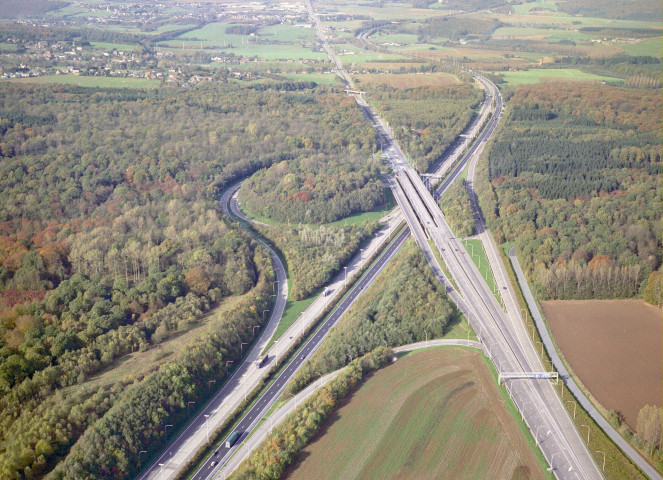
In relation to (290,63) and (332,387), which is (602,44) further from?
(332,387)

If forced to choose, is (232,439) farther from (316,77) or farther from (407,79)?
(316,77)

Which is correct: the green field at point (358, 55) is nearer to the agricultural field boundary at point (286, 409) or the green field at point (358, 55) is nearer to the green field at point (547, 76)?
the green field at point (547, 76)

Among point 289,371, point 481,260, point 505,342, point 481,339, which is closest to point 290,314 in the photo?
point 289,371

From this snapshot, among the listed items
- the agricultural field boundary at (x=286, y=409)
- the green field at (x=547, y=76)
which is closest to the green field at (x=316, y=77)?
the green field at (x=547, y=76)

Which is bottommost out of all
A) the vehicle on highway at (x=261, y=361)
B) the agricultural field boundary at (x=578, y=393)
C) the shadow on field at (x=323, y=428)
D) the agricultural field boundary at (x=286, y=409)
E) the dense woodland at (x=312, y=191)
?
the agricultural field boundary at (x=578, y=393)

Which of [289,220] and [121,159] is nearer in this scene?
[289,220]

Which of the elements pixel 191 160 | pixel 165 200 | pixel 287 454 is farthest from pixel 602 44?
pixel 287 454
